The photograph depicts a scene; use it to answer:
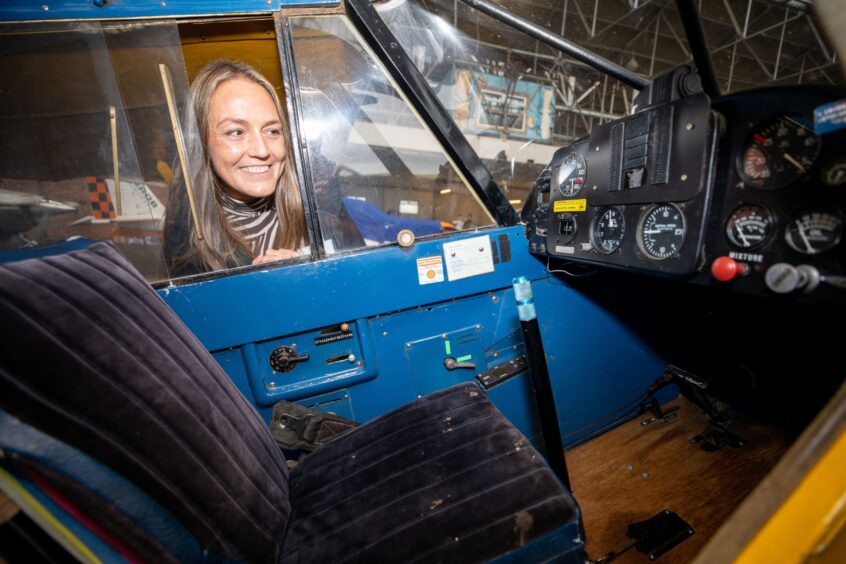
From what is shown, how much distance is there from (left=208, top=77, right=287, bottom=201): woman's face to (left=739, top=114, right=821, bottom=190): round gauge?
185cm

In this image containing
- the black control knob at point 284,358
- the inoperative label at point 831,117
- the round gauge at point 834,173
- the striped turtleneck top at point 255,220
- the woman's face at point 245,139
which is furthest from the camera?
the striped turtleneck top at point 255,220

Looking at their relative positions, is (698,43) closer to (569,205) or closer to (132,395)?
(569,205)

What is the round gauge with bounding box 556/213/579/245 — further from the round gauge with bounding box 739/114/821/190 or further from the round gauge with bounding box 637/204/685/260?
the round gauge with bounding box 739/114/821/190

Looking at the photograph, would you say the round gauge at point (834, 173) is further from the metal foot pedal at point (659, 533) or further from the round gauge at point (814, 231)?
the metal foot pedal at point (659, 533)

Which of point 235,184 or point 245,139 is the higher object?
point 245,139

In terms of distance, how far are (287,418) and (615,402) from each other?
1818 millimetres

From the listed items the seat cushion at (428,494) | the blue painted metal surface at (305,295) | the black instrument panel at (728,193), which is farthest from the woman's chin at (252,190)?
the black instrument panel at (728,193)

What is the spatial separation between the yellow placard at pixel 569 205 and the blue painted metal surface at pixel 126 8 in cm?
129

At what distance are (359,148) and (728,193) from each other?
1.39m

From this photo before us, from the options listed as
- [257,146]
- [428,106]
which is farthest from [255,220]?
[428,106]

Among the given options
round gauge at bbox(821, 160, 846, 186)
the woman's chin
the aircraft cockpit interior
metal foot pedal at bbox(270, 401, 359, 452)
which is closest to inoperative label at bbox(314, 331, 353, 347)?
the aircraft cockpit interior

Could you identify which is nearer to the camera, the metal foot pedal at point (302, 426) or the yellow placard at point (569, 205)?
the metal foot pedal at point (302, 426)

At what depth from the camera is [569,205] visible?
1529 millimetres

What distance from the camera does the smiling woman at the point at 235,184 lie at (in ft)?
4.57
